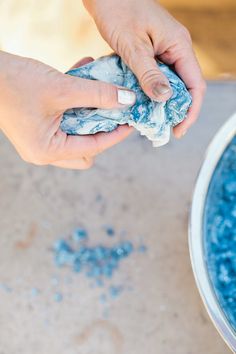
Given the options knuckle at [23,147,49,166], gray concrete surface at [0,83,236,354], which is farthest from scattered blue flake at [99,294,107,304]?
knuckle at [23,147,49,166]

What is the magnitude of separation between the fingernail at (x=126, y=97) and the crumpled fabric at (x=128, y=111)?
15mm

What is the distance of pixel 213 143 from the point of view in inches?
37.6

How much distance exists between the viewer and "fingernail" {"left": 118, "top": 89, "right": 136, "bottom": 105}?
78 cm

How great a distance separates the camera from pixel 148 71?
770mm

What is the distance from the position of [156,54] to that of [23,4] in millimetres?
482

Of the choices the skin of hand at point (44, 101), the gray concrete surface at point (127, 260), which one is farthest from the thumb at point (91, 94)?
the gray concrete surface at point (127, 260)

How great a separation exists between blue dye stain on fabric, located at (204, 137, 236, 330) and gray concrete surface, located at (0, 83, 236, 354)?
8.2 inches

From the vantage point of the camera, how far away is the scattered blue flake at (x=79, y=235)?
119 cm

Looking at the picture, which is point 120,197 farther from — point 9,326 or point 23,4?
point 23,4

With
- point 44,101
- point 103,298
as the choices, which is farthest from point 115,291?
point 44,101

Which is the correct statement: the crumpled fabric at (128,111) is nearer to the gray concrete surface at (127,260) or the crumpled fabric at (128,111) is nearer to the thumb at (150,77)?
the thumb at (150,77)

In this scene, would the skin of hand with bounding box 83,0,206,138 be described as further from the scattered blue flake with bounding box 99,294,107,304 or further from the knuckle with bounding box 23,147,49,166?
the scattered blue flake with bounding box 99,294,107,304

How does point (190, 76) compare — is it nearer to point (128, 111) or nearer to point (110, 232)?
point (128, 111)

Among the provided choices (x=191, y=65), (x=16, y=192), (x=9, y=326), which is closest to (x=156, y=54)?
(x=191, y=65)
